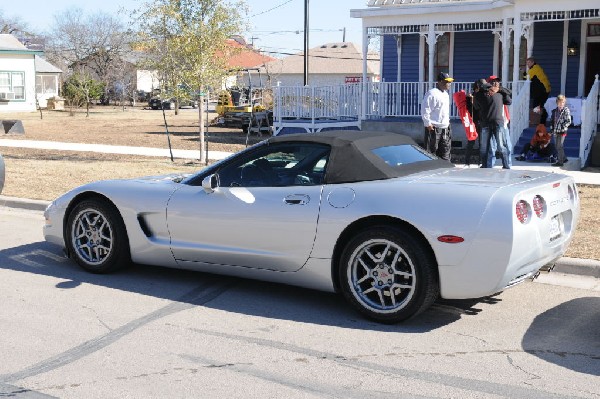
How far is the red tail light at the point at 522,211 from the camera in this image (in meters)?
5.50

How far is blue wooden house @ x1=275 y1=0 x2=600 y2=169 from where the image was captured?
2036 centimetres

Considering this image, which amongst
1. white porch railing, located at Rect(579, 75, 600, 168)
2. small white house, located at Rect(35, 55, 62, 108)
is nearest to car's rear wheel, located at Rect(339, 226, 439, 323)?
white porch railing, located at Rect(579, 75, 600, 168)

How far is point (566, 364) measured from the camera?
5.02m

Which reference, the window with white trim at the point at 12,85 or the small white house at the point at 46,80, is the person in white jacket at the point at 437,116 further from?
the small white house at the point at 46,80

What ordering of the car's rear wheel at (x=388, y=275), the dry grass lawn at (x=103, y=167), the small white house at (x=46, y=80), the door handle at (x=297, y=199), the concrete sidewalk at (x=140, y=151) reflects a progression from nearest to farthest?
the car's rear wheel at (x=388, y=275) < the door handle at (x=297, y=199) < the dry grass lawn at (x=103, y=167) < the concrete sidewalk at (x=140, y=151) < the small white house at (x=46, y=80)

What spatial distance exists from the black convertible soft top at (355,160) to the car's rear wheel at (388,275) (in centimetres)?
56

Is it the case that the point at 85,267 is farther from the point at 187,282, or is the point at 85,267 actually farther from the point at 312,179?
A: the point at 312,179

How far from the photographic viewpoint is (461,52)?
24.2m

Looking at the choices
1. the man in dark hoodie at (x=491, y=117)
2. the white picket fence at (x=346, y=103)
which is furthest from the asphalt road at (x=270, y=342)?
the white picket fence at (x=346, y=103)

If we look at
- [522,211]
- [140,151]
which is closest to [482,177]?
[522,211]

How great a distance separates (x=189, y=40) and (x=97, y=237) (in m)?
9.93

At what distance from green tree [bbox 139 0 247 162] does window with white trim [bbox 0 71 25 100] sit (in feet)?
134

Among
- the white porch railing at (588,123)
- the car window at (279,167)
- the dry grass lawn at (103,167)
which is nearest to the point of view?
the car window at (279,167)

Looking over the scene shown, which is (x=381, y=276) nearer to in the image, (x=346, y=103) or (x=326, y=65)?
(x=346, y=103)
